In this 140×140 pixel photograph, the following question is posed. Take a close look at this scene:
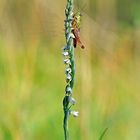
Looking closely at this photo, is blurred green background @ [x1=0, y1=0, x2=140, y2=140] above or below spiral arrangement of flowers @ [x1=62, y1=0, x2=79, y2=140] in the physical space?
above

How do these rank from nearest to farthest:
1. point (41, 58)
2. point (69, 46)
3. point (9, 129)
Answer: point (69, 46) < point (9, 129) < point (41, 58)

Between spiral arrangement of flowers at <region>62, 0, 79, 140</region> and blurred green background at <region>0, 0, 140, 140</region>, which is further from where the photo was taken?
blurred green background at <region>0, 0, 140, 140</region>

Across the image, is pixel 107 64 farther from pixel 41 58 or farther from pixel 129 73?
pixel 41 58

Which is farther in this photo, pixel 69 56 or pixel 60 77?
pixel 60 77

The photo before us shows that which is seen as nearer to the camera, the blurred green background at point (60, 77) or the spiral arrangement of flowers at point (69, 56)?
the spiral arrangement of flowers at point (69, 56)

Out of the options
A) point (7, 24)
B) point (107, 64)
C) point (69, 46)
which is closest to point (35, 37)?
point (7, 24)

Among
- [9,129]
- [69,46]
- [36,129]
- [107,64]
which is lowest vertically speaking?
[69,46]

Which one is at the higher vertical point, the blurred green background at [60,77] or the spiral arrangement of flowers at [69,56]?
the blurred green background at [60,77]

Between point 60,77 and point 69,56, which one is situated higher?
point 60,77
